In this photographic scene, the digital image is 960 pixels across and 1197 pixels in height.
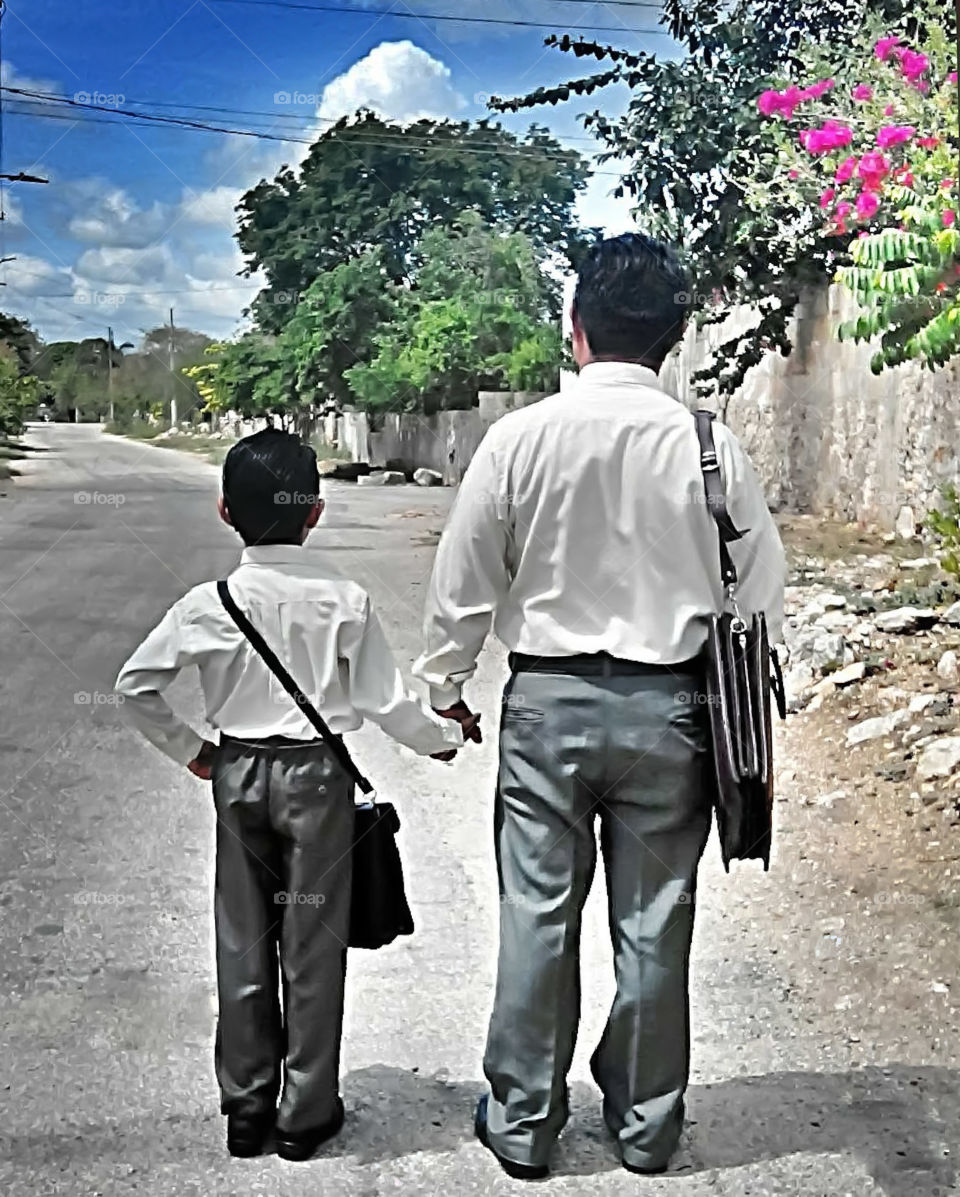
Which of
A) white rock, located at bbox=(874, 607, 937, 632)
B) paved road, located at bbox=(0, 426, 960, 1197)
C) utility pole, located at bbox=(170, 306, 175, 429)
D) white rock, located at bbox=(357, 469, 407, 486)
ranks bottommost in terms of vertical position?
paved road, located at bbox=(0, 426, 960, 1197)

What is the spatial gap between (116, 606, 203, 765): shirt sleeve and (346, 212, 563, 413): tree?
2.42 m

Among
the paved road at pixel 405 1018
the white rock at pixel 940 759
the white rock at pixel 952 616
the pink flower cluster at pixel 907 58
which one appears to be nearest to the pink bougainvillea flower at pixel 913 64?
the pink flower cluster at pixel 907 58

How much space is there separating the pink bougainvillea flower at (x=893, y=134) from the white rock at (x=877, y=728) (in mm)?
1694

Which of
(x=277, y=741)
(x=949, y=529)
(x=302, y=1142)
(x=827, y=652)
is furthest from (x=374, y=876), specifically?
(x=949, y=529)

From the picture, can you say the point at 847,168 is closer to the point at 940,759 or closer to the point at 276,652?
the point at 940,759

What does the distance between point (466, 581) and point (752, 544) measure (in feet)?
0.92

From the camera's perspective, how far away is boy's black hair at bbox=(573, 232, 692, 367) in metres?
1.46

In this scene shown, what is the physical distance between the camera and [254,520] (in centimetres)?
155

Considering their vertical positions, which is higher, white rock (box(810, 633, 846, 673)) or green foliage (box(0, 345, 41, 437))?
green foliage (box(0, 345, 41, 437))

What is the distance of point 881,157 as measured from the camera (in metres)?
4.12

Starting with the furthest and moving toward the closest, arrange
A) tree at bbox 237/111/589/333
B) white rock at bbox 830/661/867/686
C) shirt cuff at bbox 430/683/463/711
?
tree at bbox 237/111/589/333 < white rock at bbox 830/661/867/686 < shirt cuff at bbox 430/683/463/711

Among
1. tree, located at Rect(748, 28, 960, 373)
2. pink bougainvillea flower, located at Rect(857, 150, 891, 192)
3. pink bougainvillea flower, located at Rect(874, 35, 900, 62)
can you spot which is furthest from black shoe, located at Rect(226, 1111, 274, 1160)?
pink bougainvillea flower, located at Rect(874, 35, 900, 62)

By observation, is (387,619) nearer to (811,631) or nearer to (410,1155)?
(811,631)

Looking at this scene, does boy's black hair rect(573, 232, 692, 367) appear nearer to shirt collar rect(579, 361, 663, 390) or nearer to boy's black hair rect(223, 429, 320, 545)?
shirt collar rect(579, 361, 663, 390)
